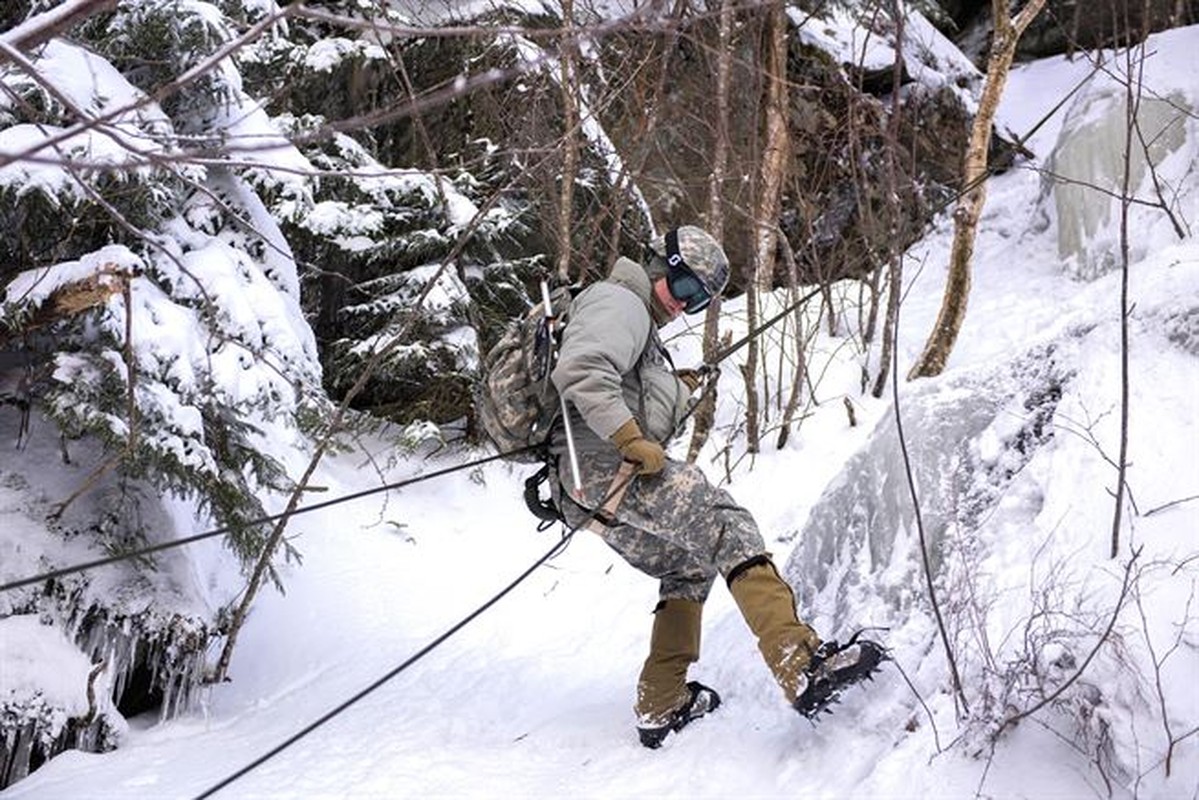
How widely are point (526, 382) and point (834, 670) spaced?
1.44 m

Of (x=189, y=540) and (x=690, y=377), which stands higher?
(x=189, y=540)

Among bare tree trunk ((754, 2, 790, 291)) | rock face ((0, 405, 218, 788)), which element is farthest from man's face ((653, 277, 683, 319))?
bare tree trunk ((754, 2, 790, 291))

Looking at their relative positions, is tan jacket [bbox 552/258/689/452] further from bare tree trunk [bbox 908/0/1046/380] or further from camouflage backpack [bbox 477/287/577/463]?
bare tree trunk [bbox 908/0/1046/380]

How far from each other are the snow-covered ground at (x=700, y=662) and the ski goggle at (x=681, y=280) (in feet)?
3.56

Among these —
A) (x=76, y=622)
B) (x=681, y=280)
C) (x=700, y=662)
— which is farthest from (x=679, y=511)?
(x=76, y=622)

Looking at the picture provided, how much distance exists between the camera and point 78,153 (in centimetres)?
477

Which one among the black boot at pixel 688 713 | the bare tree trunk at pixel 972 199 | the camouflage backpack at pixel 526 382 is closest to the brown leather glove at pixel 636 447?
the camouflage backpack at pixel 526 382

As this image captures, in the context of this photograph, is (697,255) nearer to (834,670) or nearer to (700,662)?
(834,670)

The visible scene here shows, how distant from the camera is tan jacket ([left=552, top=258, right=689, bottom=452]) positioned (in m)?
3.55

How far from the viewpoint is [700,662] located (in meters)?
4.48

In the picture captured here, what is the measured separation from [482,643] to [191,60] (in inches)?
136

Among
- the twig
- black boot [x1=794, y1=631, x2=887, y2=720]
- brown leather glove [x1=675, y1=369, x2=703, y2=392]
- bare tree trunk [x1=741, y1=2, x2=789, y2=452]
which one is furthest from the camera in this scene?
bare tree trunk [x1=741, y1=2, x2=789, y2=452]

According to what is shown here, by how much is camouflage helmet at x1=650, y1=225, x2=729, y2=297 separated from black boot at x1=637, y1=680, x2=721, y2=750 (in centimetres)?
149

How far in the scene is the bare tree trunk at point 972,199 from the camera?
6.77 meters
